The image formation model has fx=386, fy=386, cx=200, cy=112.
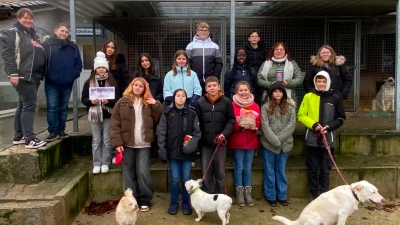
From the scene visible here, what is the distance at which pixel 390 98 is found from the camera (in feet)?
28.6

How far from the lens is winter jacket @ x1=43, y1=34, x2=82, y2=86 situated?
539cm

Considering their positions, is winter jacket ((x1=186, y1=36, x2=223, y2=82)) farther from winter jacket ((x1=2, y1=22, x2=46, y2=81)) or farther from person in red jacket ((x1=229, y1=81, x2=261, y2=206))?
winter jacket ((x1=2, y1=22, x2=46, y2=81))

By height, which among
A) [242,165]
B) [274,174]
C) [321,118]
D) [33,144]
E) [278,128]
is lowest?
[274,174]

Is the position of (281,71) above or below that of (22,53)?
below

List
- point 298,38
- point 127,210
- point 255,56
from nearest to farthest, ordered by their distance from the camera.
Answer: point 127,210 < point 255,56 < point 298,38

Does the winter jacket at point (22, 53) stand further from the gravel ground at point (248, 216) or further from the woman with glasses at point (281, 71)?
the woman with glasses at point (281, 71)

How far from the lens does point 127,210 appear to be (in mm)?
4137

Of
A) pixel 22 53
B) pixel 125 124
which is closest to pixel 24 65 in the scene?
pixel 22 53

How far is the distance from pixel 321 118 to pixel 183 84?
6.05 ft

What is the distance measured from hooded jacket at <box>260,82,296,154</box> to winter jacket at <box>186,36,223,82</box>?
109cm

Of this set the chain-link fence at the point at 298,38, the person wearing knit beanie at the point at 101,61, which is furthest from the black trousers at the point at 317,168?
the chain-link fence at the point at 298,38

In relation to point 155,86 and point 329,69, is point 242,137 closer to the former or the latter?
point 155,86

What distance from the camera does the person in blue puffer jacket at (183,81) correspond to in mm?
5156

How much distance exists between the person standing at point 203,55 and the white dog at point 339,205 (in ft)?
8.09
